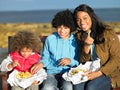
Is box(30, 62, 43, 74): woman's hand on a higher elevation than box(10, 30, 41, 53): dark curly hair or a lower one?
lower

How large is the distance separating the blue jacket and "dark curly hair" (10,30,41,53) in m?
0.15

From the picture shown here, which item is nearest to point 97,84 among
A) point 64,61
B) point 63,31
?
point 64,61

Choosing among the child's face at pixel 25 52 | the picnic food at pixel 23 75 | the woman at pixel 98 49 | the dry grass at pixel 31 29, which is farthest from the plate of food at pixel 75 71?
the dry grass at pixel 31 29

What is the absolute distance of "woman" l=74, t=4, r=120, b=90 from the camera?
5219 mm

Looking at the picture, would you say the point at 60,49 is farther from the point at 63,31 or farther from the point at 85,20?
the point at 85,20

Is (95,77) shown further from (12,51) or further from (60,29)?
(12,51)

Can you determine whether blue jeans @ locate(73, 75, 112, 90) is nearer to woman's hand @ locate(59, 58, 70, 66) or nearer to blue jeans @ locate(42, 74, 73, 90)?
blue jeans @ locate(42, 74, 73, 90)

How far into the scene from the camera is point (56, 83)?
5391mm

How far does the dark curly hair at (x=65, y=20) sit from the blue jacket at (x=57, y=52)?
0.18 meters

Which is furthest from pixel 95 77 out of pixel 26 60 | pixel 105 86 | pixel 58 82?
pixel 26 60

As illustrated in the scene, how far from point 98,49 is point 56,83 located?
0.66m

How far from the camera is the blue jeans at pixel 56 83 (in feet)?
17.2

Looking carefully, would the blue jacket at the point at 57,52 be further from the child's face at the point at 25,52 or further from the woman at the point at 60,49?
the child's face at the point at 25,52

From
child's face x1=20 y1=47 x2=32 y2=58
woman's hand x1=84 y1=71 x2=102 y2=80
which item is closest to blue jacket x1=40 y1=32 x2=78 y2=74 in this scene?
child's face x1=20 y1=47 x2=32 y2=58
